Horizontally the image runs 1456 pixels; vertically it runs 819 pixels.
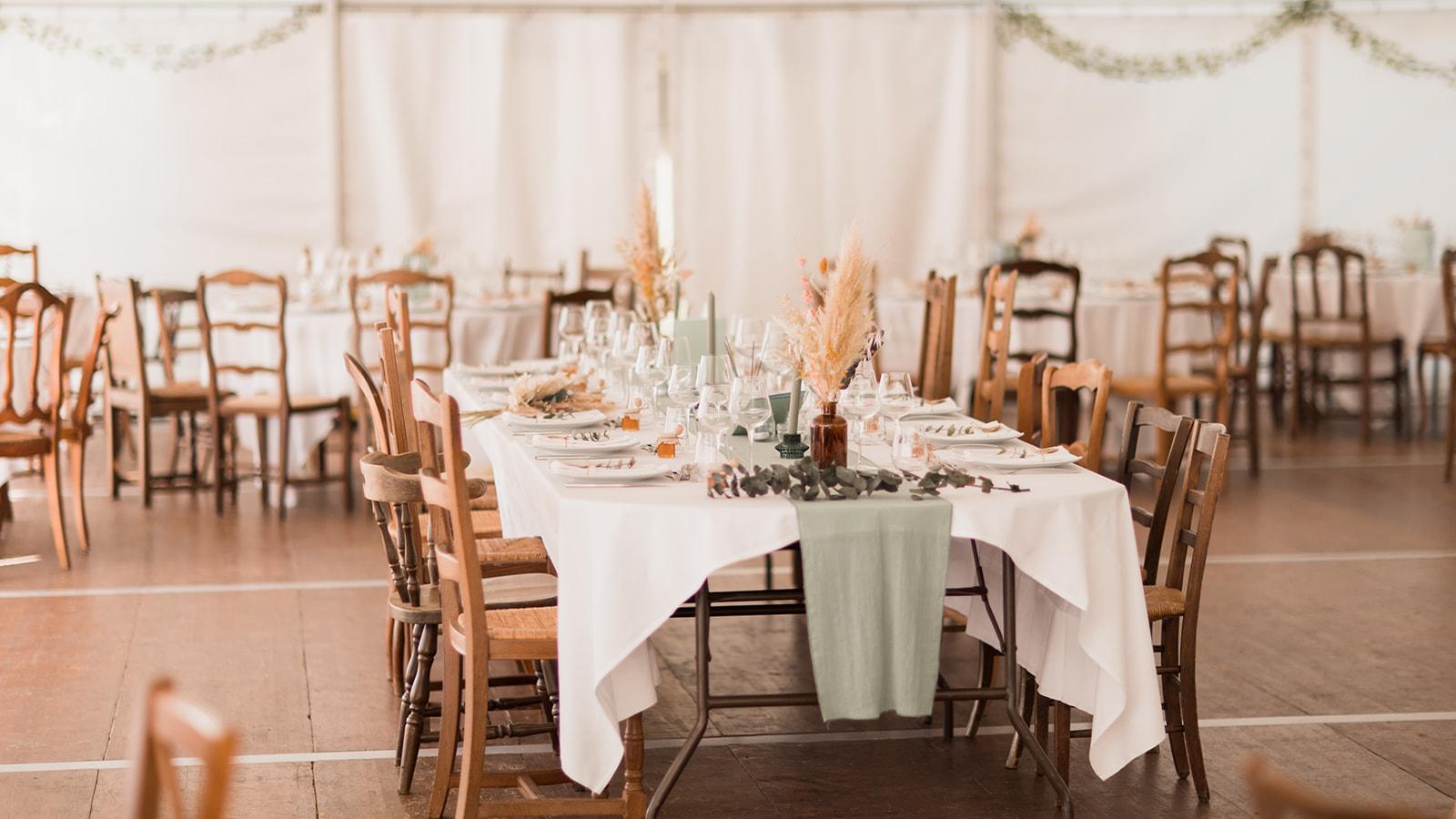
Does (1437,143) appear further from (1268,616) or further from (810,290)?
(810,290)

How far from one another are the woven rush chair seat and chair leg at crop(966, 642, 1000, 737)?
20.5 inches

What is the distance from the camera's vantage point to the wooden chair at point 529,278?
31.9ft

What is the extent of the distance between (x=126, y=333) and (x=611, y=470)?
4907 mm

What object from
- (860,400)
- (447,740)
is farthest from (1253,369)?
(447,740)

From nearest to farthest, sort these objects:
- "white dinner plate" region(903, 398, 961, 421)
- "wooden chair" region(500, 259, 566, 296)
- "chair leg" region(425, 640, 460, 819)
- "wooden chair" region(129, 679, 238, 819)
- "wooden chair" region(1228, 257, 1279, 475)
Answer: "wooden chair" region(129, 679, 238, 819) < "chair leg" region(425, 640, 460, 819) < "white dinner plate" region(903, 398, 961, 421) < "wooden chair" region(1228, 257, 1279, 475) < "wooden chair" region(500, 259, 566, 296)

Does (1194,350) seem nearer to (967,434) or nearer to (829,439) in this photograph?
(967,434)

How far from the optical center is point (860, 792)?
3.88 meters

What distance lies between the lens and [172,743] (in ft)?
5.52

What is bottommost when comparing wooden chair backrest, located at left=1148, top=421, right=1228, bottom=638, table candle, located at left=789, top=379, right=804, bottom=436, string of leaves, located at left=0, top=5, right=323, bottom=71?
wooden chair backrest, located at left=1148, top=421, right=1228, bottom=638

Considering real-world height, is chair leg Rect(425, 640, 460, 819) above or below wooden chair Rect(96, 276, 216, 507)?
below

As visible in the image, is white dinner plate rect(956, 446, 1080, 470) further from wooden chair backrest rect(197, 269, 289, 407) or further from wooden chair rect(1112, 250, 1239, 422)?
wooden chair backrest rect(197, 269, 289, 407)

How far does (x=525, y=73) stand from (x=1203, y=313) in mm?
4896

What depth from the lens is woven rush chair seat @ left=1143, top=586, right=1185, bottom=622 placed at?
3818mm

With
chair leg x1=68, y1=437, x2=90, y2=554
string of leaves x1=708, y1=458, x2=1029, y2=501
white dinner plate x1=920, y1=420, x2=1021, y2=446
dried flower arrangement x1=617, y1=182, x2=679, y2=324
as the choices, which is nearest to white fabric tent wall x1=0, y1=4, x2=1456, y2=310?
chair leg x1=68, y1=437, x2=90, y2=554
